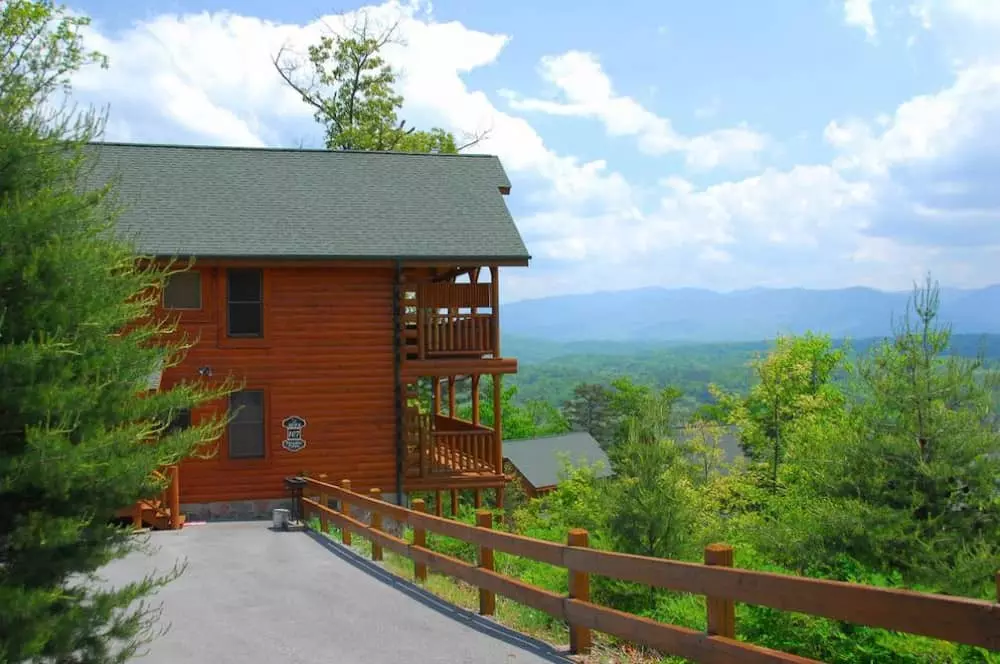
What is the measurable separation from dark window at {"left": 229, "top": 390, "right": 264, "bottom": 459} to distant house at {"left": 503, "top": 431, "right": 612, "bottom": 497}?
116 ft

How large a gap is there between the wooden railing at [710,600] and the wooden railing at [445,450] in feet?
34.6

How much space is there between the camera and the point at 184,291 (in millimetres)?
20031

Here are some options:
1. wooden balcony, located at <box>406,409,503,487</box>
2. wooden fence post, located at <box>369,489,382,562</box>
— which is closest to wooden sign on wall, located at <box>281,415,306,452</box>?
wooden balcony, located at <box>406,409,503,487</box>

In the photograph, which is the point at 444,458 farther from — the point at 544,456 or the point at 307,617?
the point at 544,456

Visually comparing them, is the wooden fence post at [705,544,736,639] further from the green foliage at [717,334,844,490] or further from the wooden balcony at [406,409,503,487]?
the green foliage at [717,334,844,490]

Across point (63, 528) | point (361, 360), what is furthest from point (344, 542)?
point (63, 528)

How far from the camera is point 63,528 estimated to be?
5754 millimetres

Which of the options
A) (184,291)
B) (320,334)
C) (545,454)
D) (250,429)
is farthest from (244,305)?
(545,454)

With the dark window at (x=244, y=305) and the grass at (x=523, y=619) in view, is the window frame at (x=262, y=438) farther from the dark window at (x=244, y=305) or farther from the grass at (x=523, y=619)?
the grass at (x=523, y=619)

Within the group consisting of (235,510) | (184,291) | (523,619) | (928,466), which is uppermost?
(184,291)

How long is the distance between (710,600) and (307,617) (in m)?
5.18

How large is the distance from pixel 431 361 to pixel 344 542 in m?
5.91

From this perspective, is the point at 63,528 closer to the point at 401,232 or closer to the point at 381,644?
the point at 381,644

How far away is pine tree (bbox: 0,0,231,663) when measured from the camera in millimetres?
5672
